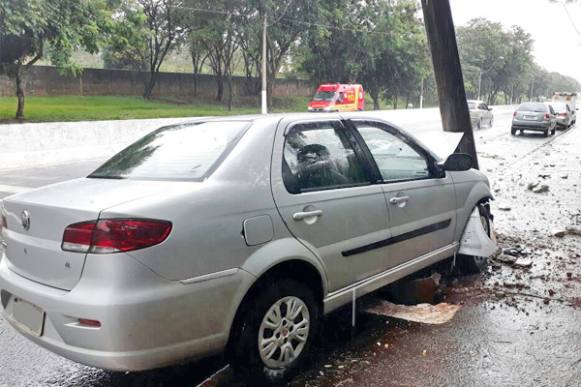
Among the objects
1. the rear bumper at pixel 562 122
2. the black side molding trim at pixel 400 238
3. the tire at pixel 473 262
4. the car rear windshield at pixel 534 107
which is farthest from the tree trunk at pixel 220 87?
the black side molding trim at pixel 400 238

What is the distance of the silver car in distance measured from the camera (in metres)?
2.40

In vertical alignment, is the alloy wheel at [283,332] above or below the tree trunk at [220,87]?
below

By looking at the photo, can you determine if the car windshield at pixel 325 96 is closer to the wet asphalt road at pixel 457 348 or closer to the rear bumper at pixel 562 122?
the rear bumper at pixel 562 122

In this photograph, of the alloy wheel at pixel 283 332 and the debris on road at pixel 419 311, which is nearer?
the alloy wheel at pixel 283 332

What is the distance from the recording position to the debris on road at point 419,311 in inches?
159

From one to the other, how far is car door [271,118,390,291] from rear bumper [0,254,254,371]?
0.61 metres

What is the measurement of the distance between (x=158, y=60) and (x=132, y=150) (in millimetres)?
39170

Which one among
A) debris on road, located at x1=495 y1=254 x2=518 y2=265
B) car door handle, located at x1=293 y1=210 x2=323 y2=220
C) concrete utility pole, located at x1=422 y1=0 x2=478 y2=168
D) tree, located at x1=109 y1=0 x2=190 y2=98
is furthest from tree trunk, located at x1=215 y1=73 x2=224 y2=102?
car door handle, located at x1=293 y1=210 x2=323 y2=220

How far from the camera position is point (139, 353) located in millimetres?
2406

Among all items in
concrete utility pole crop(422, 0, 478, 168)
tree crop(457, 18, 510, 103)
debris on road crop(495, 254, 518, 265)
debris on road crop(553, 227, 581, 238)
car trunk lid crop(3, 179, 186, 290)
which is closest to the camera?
car trunk lid crop(3, 179, 186, 290)

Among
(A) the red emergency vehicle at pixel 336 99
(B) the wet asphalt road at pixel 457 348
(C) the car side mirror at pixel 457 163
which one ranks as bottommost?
(B) the wet asphalt road at pixel 457 348

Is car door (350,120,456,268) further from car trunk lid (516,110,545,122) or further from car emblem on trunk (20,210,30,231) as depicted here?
car trunk lid (516,110,545,122)

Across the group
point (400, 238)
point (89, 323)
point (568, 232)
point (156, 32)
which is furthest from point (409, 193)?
point (156, 32)

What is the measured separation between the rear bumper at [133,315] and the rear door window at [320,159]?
31.0 inches
